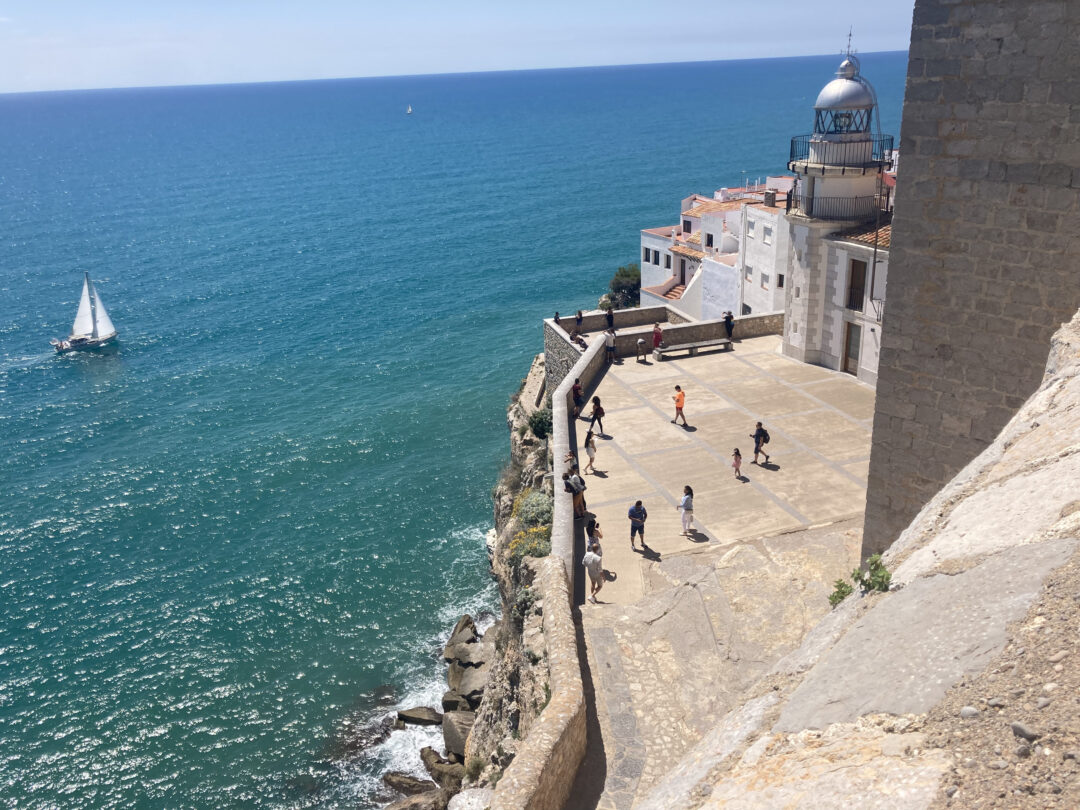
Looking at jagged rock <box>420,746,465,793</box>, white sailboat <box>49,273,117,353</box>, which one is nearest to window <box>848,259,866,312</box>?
jagged rock <box>420,746,465,793</box>

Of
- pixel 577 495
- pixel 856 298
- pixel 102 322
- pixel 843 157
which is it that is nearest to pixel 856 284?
pixel 856 298

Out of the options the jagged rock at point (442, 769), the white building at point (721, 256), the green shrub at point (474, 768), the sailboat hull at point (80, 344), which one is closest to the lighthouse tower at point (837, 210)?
the white building at point (721, 256)

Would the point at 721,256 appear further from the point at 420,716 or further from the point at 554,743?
the point at 554,743

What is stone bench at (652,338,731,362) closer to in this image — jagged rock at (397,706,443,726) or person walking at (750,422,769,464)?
person walking at (750,422,769,464)

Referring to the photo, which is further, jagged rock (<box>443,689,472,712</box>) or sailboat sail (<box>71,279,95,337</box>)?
sailboat sail (<box>71,279,95,337</box>)

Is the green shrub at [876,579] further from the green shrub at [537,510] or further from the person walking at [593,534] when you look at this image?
the green shrub at [537,510]

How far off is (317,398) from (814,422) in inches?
1307

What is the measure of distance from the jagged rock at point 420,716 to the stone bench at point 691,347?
12.9 m

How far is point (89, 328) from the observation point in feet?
196

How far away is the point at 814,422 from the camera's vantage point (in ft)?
77.9

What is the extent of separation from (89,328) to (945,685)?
209ft

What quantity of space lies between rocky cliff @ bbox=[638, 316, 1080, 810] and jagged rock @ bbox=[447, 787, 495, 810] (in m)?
7.91

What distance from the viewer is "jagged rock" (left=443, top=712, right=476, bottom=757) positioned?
75.2ft

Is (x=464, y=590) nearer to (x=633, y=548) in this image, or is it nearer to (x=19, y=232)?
(x=633, y=548)
